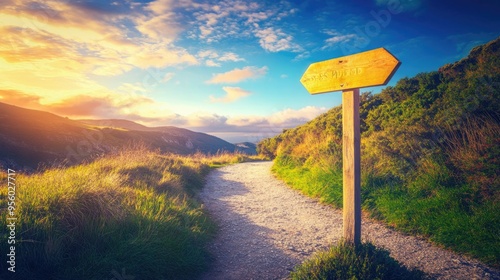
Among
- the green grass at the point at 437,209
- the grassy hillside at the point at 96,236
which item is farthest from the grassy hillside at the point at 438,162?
the grassy hillside at the point at 96,236

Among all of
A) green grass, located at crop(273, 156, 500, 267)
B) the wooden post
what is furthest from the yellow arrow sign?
green grass, located at crop(273, 156, 500, 267)

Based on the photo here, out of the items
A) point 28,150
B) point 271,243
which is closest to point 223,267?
point 271,243

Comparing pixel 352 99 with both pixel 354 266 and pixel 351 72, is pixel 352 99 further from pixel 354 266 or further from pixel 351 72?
pixel 354 266

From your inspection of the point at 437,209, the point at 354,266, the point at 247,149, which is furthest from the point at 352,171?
the point at 247,149

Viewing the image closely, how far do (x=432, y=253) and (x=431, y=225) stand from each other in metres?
0.82

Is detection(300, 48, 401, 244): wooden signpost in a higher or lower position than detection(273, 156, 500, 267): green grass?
higher

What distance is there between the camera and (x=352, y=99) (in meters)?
3.58

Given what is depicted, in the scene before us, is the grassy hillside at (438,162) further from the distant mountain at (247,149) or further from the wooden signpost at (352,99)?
the distant mountain at (247,149)

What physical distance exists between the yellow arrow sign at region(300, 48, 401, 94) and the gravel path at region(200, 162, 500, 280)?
2.81 metres

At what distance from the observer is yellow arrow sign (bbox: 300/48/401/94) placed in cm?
320

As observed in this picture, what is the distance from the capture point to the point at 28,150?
77.3ft

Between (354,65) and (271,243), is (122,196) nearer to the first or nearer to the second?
(271,243)

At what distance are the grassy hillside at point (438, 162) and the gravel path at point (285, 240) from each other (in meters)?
0.44

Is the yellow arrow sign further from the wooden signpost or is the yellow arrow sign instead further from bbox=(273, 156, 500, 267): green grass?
bbox=(273, 156, 500, 267): green grass
